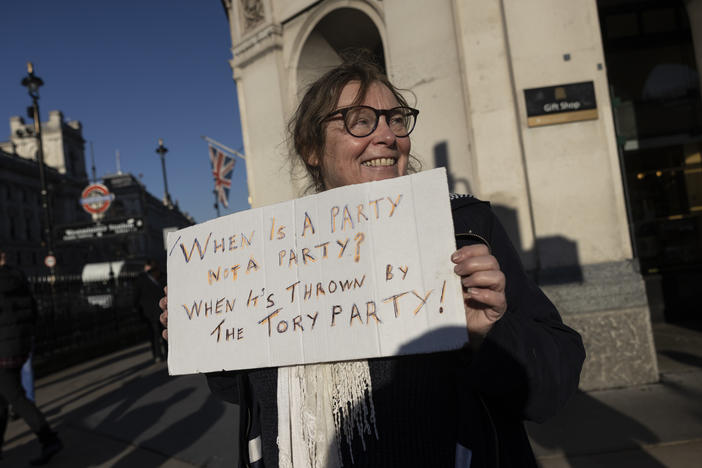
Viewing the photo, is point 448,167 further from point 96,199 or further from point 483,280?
point 96,199

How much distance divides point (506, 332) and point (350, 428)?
1.66ft

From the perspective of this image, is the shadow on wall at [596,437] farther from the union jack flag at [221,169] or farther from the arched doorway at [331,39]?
the union jack flag at [221,169]

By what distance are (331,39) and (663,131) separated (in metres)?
5.62

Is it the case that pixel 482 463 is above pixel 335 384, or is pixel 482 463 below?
below

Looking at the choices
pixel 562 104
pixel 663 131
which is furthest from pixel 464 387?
pixel 663 131

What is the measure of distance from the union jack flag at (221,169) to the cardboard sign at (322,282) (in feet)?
45.9

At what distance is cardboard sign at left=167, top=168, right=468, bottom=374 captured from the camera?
1.10m

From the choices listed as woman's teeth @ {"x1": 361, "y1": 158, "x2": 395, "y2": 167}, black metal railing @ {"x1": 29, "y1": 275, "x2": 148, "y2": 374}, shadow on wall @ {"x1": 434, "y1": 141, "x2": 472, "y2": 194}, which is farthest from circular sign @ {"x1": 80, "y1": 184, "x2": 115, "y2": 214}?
woman's teeth @ {"x1": 361, "y1": 158, "x2": 395, "y2": 167}

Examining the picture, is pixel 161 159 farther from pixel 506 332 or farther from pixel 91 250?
pixel 91 250

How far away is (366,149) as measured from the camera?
60.4 inches

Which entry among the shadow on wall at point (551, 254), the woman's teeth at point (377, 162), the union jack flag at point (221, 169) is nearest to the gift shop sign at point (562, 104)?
the shadow on wall at point (551, 254)

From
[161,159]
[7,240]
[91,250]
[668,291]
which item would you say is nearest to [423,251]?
[668,291]

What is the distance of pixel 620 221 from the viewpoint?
15.0 ft

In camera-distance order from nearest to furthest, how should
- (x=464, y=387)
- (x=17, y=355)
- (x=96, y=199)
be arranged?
(x=464, y=387)
(x=17, y=355)
(x=96, y=199)
